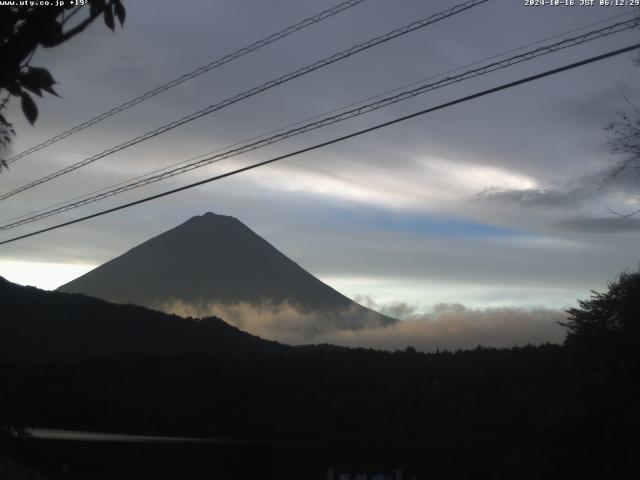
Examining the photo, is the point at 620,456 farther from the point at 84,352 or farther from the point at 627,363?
the point at 84,352

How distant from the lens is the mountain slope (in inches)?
2795

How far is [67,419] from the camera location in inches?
2008

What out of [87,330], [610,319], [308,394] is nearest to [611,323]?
[610,319]

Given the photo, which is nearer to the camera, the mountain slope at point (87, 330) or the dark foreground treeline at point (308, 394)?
the dark foreground treeline at point (308, 394)

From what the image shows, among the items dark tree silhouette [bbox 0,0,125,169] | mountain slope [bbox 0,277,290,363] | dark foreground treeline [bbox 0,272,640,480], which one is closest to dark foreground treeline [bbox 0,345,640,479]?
dark foreground treeline [bbox 0,272,640,480]

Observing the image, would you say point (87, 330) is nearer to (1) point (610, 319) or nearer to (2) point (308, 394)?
(2) point (308, 394)

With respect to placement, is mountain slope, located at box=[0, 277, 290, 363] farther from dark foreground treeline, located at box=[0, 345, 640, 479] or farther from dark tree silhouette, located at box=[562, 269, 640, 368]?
dark tree silhouette, located at box=[562, 269, 640, 368]

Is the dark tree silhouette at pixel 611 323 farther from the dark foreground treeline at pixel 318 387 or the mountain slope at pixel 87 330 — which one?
the mountain slope at pixel 87 330

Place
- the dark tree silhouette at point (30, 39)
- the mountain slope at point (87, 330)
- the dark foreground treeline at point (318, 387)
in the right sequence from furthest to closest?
1. the mountain slope at point (87, 330)
2. the dark foreground treeline at point (318, 387)
3. the dark tree silhouette at point (30, 39)

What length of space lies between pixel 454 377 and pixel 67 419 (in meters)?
25.4

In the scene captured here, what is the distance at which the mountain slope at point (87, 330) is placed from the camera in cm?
7100

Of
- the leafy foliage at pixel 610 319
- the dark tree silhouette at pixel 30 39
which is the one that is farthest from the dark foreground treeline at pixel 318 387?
the dark tree silhouette at pixel 30 39

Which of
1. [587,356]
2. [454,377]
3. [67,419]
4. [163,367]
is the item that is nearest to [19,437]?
[587,356]

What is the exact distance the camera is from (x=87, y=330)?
7856 cm
